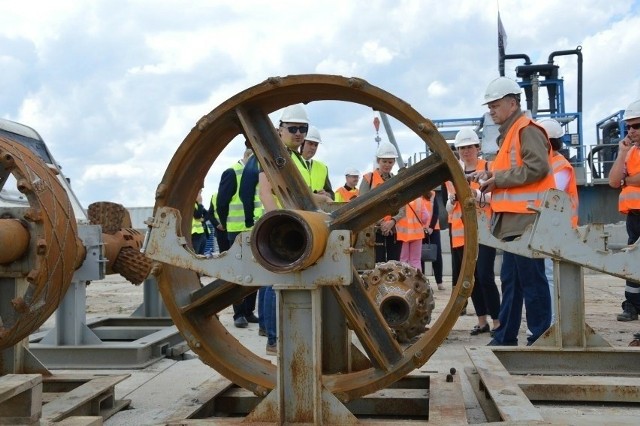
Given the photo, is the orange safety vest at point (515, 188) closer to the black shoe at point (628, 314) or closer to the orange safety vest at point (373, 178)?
the black shoe at point (628, 314)

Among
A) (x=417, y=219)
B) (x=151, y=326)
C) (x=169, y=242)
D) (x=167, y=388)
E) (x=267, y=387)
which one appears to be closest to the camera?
(x=169, y=242)

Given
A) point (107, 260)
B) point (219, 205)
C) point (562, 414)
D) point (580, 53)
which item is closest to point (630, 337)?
point (562, 414)

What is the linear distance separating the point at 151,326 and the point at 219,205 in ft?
3.55

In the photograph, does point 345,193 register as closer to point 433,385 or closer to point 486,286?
point 486,286

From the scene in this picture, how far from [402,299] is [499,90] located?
1494 millimetres

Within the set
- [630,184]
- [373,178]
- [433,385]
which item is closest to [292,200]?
[433,385]

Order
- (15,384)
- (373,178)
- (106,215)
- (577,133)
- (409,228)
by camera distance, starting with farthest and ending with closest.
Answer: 1. (577,133)
2. (409,228)
3. (373,178)
4. (106,215)
5. (15,384)

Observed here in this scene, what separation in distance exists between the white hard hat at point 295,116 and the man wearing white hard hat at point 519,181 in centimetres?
109

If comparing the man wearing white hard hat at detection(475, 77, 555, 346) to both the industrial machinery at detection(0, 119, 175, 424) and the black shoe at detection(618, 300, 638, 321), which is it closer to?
the black shoe at detection(618, 300, 638, 321)

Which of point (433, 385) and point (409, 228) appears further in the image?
point (409, 228)

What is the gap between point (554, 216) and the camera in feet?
11.4

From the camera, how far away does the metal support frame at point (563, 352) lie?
3.30m

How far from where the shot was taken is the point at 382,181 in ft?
23.5

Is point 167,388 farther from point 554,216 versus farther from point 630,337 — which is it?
point 630,337
